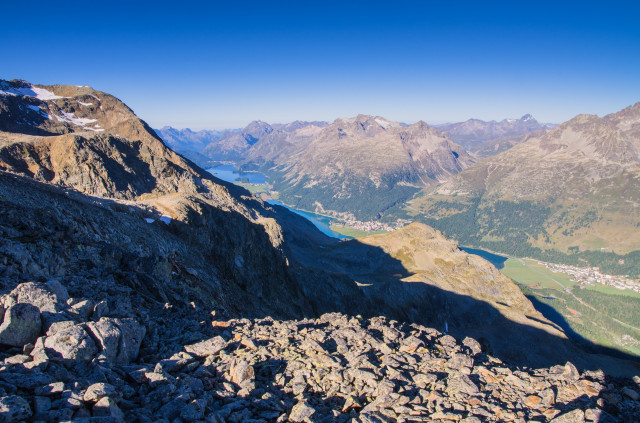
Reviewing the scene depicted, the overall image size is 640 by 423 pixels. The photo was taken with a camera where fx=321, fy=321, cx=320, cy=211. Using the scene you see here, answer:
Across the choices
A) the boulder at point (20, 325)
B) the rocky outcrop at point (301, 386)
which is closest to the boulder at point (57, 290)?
the boulder at point (20, 325)

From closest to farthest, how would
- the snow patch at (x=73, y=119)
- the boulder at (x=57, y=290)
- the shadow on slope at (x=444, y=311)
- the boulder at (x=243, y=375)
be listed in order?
the boulder at (x=243, y=375), the boulder at (x=57, y=290), the shadow on slope at (x=444, y=311), the snow patch at (x=73, y=119)

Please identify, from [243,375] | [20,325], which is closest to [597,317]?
[243,375]

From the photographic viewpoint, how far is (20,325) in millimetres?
10727

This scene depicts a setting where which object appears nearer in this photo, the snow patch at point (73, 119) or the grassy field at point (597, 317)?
the snow patch at point (73, 119)

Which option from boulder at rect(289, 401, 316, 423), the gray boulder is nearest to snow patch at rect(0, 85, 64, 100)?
the gray boulder

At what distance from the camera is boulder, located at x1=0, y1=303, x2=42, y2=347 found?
1048 centimetres

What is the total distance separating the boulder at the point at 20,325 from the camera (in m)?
10.5

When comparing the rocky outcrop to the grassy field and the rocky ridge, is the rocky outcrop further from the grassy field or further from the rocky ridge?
the grassy field

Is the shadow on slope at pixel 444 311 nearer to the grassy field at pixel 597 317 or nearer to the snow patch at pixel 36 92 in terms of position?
the grassy field at pixel 597 317

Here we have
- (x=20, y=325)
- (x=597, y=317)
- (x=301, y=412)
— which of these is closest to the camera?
(x=20, y=325)

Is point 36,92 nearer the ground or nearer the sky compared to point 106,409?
nearer the sky

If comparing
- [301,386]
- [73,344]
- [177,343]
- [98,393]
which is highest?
[73,344]

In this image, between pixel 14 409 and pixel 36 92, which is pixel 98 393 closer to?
pixel 14 409

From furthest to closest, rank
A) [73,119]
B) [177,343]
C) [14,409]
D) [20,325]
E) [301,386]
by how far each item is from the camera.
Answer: [73,119] < [177,343] < [301,386] < [20,325] < [14,409]
